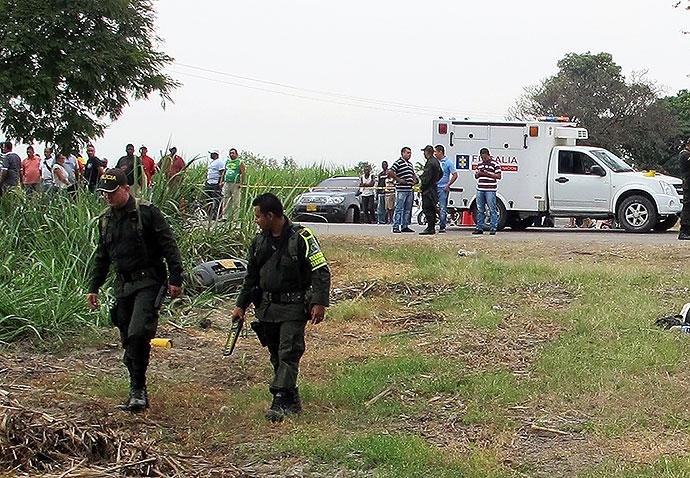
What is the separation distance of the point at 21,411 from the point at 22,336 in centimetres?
383

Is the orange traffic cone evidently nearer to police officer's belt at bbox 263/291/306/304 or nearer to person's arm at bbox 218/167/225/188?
person's arm at bbox 218/167/225/188

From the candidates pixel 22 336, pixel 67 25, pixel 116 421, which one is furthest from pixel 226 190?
pixel 116 421

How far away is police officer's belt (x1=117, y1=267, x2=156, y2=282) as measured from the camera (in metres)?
7.31

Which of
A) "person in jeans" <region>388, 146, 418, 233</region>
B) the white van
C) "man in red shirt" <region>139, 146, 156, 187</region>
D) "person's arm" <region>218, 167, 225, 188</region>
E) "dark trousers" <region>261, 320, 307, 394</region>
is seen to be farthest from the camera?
the white van

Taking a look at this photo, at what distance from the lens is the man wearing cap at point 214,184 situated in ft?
47.0

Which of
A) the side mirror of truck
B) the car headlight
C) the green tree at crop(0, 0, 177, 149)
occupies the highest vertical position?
the green tree at crop(0, 0, 177, 149)

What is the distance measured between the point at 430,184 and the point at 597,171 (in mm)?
4418

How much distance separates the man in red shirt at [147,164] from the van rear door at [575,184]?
361 inches

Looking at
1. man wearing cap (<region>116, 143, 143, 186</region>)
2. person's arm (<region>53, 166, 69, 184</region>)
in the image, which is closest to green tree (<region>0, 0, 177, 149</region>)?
person's arm (<region>53, 166, 69, 184</region>)

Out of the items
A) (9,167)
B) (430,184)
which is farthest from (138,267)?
(430,184)

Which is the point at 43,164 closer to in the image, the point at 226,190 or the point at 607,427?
the point at 226,190

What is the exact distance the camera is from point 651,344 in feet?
28.8

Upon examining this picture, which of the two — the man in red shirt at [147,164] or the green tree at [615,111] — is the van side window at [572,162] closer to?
the man in red shirt at [147,164]

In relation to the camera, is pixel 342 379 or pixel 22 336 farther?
pixel 22 336
